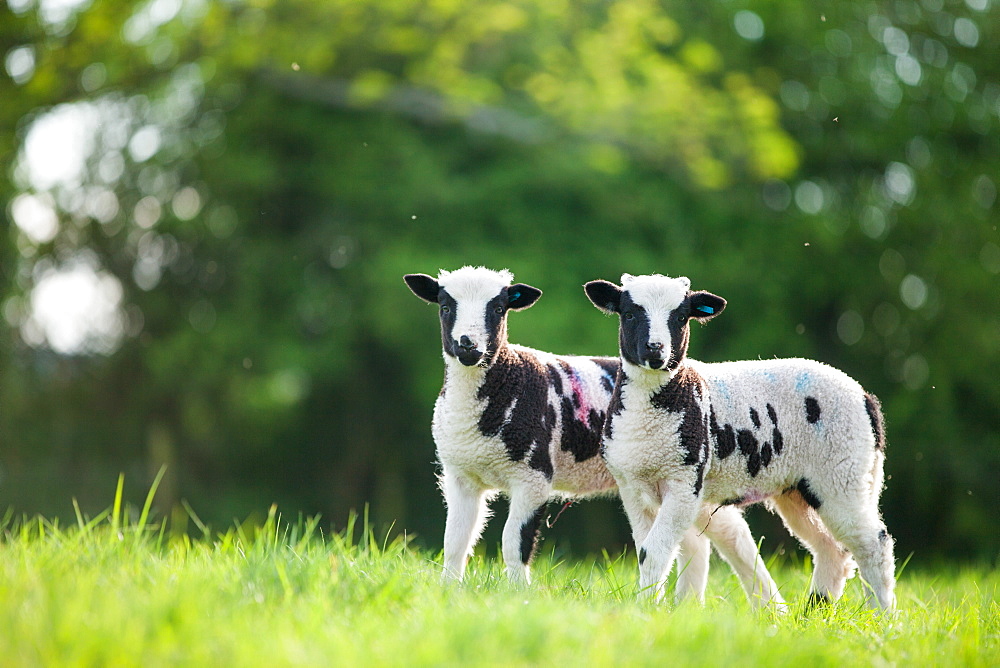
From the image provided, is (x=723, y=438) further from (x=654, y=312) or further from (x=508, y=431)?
(x=508, y=431)

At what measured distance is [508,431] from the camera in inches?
216

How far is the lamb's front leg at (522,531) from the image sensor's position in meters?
5.38

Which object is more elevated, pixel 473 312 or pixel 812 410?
pixel 473 312

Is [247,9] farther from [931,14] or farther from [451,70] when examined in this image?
[931,14]

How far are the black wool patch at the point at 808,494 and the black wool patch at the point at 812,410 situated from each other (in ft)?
1.16

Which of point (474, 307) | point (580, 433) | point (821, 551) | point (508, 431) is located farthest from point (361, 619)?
point (821, 551)

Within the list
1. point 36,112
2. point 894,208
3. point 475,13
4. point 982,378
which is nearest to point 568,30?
point 475,13

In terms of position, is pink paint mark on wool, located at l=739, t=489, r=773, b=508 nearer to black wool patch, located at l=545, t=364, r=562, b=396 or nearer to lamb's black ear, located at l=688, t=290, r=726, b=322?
lamb's black ear, located at l=688, t=290, r=726, b=322

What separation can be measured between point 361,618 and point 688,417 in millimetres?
2082

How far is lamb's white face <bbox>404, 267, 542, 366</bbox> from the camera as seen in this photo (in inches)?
211

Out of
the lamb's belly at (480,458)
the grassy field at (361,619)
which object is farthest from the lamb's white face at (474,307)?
the grassy field at (361,619)

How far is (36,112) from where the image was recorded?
1238cm

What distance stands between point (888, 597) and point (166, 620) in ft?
13.3

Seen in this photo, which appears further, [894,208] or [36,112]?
[894,208]
